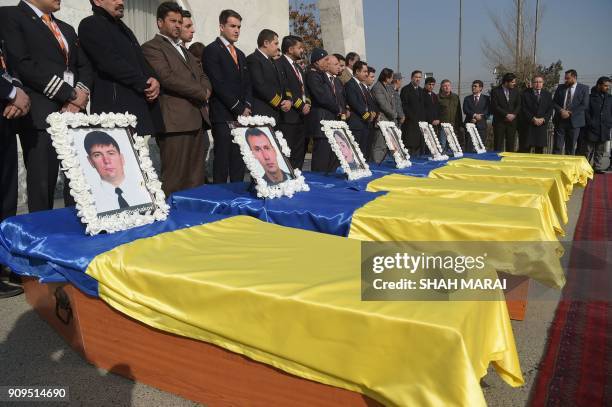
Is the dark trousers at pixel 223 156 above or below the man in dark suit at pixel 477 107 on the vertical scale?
below

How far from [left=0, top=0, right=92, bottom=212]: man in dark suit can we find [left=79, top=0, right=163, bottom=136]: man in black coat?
0.21 meters

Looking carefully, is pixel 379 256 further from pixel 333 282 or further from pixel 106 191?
pixel 106 191

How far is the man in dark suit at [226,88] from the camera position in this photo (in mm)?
4145

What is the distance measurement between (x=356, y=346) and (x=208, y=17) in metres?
6.75

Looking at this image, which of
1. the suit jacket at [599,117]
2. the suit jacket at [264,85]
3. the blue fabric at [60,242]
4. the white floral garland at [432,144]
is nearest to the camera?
the blue fabric at [60,242]

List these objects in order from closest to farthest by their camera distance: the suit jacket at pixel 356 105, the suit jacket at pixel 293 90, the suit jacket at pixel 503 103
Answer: the suit jacket at pixel 293 90 < the suit jacket at pixel 356 105 < the suit jacket at pixel 503 103

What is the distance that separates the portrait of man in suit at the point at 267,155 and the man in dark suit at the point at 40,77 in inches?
42.7

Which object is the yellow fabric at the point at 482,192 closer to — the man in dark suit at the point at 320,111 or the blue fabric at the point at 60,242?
the blue fabric at the point at 60,242

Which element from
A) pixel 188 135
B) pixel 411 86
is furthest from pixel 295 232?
pixel 411 86

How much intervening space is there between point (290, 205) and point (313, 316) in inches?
62.9

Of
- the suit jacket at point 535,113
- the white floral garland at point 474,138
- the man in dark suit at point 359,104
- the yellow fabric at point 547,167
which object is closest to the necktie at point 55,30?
the yellow fabric at point 547,167

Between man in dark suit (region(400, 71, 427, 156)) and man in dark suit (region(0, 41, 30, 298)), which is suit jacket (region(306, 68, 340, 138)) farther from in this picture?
man in dark suit (region(0, 41, 30, 298))

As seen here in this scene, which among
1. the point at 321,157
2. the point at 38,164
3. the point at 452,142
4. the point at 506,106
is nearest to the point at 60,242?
the point at 38,164

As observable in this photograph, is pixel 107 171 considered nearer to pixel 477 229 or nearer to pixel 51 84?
pixel 51 84
